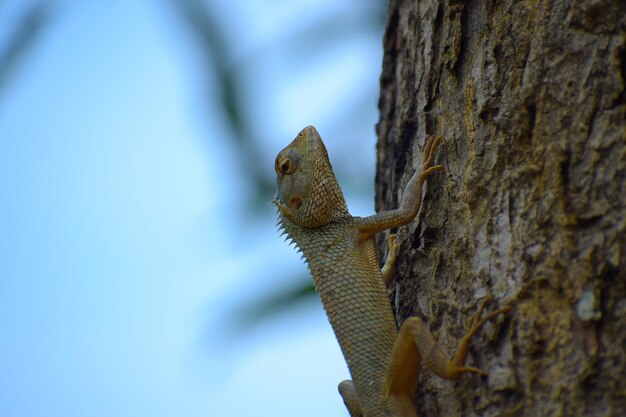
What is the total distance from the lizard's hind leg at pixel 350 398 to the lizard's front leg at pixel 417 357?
47 cm

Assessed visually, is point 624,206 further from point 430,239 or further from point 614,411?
point 430,239

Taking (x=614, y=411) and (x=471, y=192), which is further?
(x=471, y=192)

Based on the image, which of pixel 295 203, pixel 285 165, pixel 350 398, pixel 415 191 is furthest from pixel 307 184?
pixel 350 398

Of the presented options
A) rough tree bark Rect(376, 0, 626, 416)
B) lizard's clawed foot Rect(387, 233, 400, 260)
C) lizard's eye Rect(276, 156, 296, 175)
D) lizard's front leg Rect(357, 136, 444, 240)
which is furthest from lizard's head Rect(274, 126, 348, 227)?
rough tree bark Rect(376, 0, 626, 416)

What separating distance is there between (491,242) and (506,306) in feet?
1.25

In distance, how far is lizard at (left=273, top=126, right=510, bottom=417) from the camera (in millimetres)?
4238

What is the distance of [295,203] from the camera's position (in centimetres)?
598

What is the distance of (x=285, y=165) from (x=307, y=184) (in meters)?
0.31

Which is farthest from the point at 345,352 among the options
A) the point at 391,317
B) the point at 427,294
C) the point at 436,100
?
the point at 436,100

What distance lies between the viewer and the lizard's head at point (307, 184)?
582 cm

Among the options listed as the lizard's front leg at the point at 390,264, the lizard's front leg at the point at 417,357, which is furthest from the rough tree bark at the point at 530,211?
the lizard's front leg at the point at 390,264

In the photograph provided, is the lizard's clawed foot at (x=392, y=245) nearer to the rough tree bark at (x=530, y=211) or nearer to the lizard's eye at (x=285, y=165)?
the rough tree bark at (x=530, y=211)

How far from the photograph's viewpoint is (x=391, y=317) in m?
4.84

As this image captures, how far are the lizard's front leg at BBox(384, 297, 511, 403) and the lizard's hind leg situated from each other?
0.47 meters
